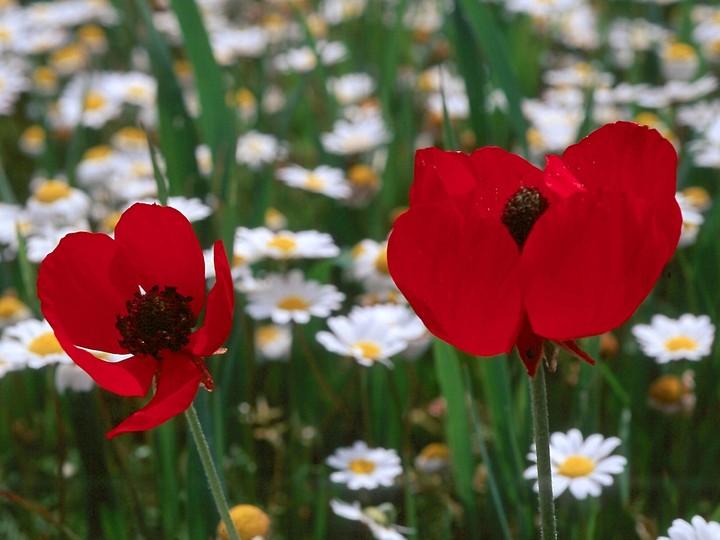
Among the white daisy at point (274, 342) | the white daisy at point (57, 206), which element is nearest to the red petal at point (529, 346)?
the white daisy at point (274, 342)

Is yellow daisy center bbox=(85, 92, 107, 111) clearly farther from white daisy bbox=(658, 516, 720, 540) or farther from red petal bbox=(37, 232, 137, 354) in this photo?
white daisy bbox=(658, 516, 720, 540)

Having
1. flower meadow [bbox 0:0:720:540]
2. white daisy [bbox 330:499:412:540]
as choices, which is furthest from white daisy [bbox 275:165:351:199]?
white daisy [bbox 330:499:412:540]

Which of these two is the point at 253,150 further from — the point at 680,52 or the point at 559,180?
the point at 559,180

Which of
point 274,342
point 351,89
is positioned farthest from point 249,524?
point 351,89

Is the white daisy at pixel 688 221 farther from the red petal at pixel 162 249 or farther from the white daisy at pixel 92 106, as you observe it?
the white daisy at pixel 92 106

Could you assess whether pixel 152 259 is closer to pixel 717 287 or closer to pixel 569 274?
pixel 569 274

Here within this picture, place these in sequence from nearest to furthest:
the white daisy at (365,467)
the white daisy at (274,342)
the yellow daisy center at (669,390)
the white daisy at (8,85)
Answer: the white daisy at (365,467) → the yellow daisy center at (669,390) → the white daisy at (274,342) → the white daisy at (8,85)
